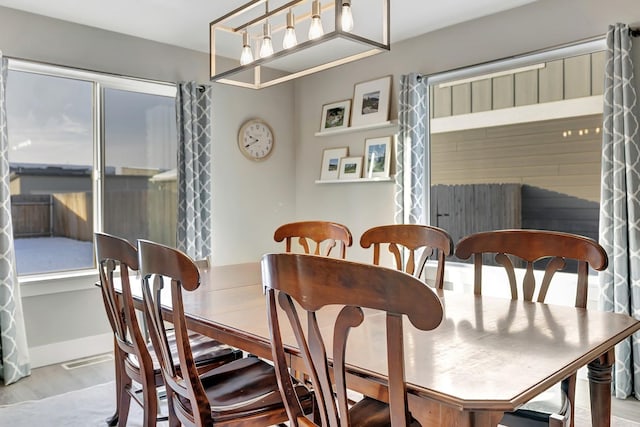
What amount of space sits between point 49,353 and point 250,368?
2.23m

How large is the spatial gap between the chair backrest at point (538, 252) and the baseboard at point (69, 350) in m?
2.81

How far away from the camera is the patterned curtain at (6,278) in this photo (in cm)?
302

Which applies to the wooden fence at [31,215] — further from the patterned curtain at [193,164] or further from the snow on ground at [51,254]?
the patterned curtain at [193,164]

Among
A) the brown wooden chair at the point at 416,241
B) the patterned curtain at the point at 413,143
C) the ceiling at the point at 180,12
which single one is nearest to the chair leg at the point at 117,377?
the brown wooden chair at the point at 416,241

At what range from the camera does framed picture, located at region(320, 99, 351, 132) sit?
425 centimetres

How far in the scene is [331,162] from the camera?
4.41m

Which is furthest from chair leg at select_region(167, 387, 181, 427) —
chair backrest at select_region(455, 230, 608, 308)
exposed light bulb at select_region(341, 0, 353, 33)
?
exposed light bulb at select_region(341, 0, 353, 33)

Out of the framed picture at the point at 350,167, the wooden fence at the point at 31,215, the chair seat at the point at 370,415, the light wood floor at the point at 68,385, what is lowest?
the light wood floor at the point at 68,385

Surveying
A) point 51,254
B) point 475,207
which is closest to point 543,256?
point 475,207

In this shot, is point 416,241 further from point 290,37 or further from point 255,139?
point 255,139

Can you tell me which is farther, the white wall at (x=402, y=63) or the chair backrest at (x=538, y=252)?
the white wall at (x=402, y=63)

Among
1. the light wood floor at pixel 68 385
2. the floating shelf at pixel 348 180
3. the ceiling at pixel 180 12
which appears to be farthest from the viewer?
the floating shelf at pixel 348 180

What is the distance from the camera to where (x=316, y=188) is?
4.60 metres

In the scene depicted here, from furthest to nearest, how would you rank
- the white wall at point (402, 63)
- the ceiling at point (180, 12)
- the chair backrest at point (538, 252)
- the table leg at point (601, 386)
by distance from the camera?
1. the ceiling at point (180, 12)
2. the white wall at point (402, 63)
3. the chair backrest at point (538, 252)
4. the table leg at point (601, 386)
